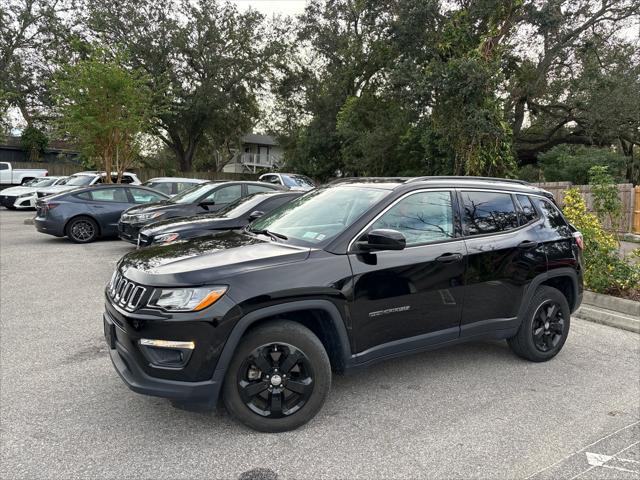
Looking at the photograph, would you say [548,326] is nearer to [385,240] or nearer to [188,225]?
[385,240]

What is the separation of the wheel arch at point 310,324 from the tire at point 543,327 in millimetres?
1953

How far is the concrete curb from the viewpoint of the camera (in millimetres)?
5688

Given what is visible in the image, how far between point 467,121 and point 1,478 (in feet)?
53.0

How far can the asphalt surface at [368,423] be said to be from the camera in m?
2.76

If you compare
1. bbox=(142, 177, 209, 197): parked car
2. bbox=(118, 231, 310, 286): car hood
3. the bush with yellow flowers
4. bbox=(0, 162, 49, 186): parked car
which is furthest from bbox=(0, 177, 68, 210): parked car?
the bush with yellow flowers

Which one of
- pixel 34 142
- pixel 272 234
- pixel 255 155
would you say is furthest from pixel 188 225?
pixel 255 155

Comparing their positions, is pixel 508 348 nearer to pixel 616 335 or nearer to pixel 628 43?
pixel 616 335

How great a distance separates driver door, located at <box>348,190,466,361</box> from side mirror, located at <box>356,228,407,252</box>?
0.49 ft

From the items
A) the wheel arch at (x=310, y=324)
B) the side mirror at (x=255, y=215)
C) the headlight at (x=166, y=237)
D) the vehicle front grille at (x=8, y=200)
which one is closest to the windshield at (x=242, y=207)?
the side mirror at (x=255, y=215)

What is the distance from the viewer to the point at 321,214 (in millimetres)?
3996

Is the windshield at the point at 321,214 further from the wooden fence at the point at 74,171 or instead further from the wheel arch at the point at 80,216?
the wooden fence at the point at 74,171

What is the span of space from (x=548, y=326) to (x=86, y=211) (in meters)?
10.1

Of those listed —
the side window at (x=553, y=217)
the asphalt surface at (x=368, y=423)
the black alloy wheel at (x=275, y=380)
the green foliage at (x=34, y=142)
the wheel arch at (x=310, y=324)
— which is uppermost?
the green foliage at (x=34, y=142)

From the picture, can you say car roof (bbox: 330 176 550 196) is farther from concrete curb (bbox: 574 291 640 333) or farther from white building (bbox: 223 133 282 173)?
white building (bbox: 223 133 282 173)
